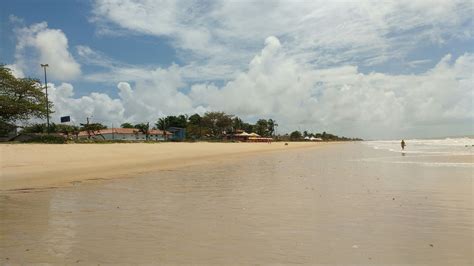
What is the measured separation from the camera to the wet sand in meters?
5.89

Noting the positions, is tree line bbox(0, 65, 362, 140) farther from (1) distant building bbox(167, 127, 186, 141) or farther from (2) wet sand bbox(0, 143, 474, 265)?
(2) wet sand bbox(0, 143, 474, 265)

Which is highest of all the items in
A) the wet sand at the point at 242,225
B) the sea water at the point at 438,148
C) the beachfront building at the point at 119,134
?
the beachfront building at the point at 119,134

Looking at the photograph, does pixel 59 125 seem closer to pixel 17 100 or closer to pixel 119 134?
pixel 119 134

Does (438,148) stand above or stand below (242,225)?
below

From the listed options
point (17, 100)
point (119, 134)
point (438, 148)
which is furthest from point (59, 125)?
point (438, 148)

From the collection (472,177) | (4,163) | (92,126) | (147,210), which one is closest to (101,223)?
(147,210)

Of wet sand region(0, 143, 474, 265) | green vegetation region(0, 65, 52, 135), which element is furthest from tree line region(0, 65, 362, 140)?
wet sand region(0, 143, 474, 265)

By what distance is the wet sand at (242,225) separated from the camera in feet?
19.3

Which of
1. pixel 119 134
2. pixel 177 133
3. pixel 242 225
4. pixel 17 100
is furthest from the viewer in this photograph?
pixel 177 133

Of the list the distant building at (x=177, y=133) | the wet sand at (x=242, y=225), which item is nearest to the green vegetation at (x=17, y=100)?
the wet sand at (x=242, y=225)

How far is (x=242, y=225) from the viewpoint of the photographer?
311 inches

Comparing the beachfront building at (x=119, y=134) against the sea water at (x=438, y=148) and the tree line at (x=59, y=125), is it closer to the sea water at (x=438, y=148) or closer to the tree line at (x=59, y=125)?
the tree line at (x=59, y=125)

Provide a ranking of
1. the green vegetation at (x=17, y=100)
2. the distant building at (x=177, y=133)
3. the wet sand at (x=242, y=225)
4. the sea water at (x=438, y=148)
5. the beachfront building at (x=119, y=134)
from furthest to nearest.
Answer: the distant building at (x=177, y=133), the beachfront building at (x=119, y=134), the green vegetation at (x=17, y=100), the sea water at (x=438, y=148), the wet sand at (x=242, y=225)

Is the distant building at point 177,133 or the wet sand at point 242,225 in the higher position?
the distant building at point 177,133
